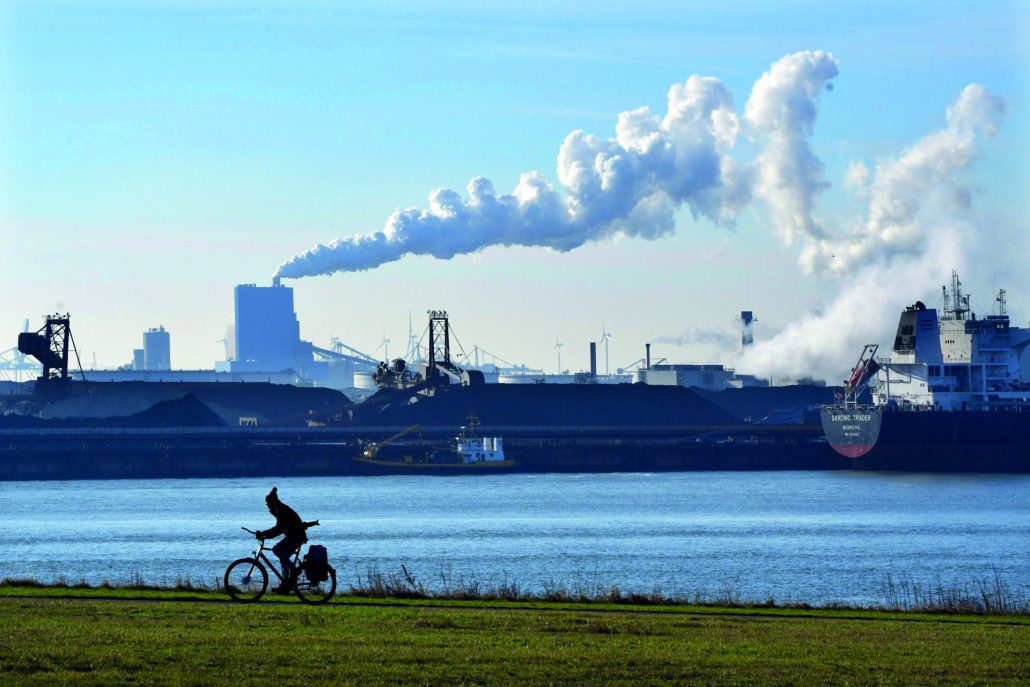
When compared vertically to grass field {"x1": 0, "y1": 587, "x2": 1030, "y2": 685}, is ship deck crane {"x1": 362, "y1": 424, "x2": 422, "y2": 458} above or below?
above

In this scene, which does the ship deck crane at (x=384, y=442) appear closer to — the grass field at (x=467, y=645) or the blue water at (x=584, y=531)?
the blue water at (x=584, y=531)

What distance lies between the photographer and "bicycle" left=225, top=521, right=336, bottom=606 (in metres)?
23.4

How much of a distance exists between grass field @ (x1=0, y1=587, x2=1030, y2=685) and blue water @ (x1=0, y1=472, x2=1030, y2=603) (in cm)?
1338

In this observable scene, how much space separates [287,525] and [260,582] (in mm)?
1367

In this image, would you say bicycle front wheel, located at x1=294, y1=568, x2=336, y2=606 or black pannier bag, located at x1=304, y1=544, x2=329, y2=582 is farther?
bicycle front wheel, located at x1=294, y1=568, x2=336, y2=606

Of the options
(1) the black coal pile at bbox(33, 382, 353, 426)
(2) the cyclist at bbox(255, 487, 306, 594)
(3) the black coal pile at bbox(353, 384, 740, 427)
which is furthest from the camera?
(1) the black coal pile at bbox(33, 382, 353, 426)

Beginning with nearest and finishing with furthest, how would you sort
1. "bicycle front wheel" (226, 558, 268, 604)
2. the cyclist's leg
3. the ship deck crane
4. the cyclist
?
1. the cyclist
2. the cyclist's leg
3. "bicycle front wheel" (226, 558, 268, 604)
4. the ship deck crane

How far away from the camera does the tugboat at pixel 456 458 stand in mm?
126438

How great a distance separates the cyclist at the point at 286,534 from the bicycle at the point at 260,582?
0.09m

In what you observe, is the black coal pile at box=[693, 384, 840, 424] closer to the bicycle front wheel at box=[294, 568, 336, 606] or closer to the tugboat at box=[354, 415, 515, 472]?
the tugboat at box=[354, 415, 515, 472]

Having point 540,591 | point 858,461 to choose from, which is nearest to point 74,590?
point 540,591

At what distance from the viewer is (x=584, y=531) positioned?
63.0 metres

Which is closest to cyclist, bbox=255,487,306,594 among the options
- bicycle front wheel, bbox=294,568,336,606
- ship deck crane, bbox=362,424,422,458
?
bicycle front wheel, bbox=294,568,336,606

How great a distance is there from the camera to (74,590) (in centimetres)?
2531
